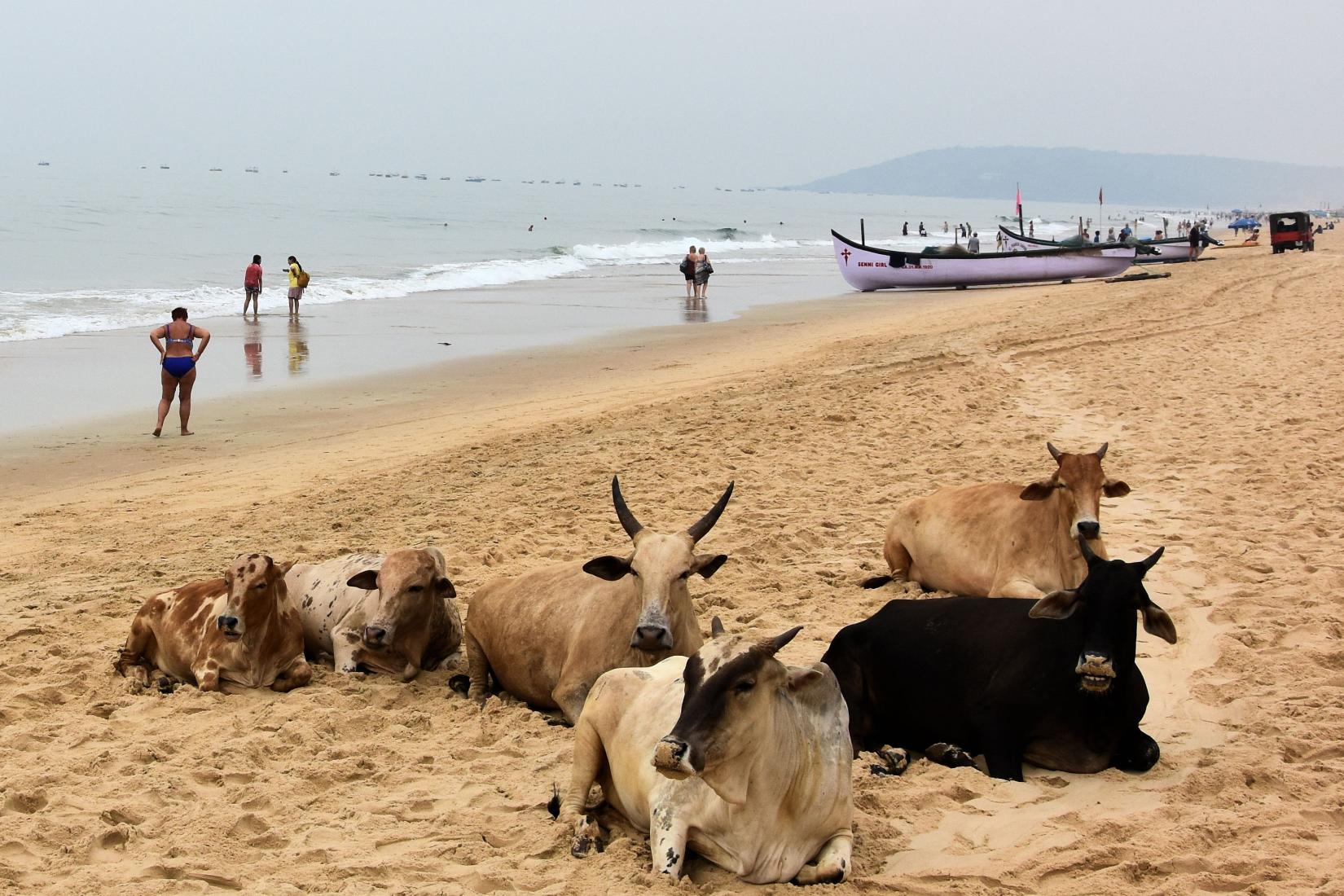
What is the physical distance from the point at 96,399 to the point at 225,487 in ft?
20.8

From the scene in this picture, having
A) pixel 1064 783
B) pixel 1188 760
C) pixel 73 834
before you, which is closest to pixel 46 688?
pixel 73 834

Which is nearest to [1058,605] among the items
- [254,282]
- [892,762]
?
[892,762]

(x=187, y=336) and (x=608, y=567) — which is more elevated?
(x=187, y=336)

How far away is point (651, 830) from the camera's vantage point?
476 cm

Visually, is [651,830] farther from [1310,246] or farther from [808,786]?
[1310,246]

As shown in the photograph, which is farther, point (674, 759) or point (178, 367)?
point (178, 367)

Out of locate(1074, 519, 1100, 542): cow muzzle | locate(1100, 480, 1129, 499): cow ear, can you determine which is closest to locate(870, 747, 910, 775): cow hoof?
locate(1074, 519, 1100, 542): cow muzzle

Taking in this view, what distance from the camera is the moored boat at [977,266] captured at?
38844mm

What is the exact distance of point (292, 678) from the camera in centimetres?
749

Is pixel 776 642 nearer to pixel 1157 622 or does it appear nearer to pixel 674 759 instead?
pixel 674 759

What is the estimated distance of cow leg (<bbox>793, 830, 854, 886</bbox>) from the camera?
4633 millimetres

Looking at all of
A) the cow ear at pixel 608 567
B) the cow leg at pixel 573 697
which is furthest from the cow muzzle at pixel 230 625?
the cow ear at pixel 608 567

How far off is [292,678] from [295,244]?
4988 cm

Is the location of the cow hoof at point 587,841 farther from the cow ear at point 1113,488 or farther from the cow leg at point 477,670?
the cow ear at point 1113,488
